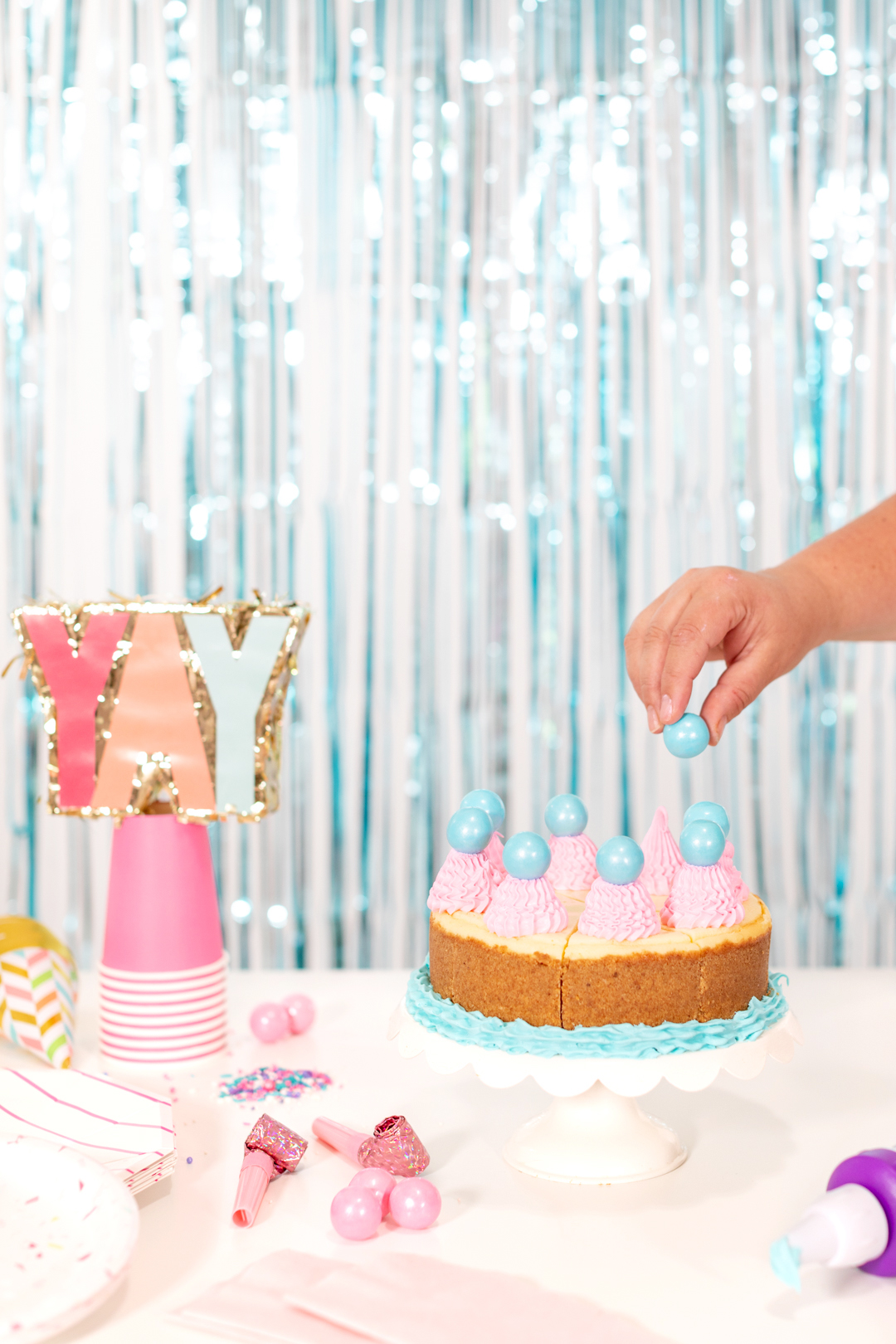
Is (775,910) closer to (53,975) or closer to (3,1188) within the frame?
(53,975)

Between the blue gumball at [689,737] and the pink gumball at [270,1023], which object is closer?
the blue gumball at [689,737]

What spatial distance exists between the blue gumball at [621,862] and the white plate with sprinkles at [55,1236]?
37 centimetres

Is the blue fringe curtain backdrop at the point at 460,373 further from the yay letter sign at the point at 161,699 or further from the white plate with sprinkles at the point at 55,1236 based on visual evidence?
the white plate with sprinkles at the point at 55,1236

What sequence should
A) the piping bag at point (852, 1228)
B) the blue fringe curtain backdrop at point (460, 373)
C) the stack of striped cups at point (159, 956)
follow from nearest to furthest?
the piping bag at point (852, 1228)
the stack of striped cups at point (159, 956)
the blue fringe curtain backdrop at point (460, 373)

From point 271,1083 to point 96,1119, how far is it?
0.18 metres

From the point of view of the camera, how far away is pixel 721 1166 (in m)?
0.88

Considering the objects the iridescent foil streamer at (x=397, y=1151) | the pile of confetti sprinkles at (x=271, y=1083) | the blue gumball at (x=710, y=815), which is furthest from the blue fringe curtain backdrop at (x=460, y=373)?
the iridescent foil streamer at (x=397, y=1151)

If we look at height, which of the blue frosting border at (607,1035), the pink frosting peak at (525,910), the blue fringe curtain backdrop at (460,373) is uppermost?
the blue fringe curtain backdrop at (460,373)

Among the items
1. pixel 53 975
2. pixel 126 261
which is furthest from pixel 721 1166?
pixel 126 261

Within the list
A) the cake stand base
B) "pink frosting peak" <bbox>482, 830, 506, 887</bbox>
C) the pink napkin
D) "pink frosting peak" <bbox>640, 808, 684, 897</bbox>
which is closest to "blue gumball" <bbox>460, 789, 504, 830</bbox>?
"pink frosting peak" <bbox>482, 830, 506, 887</bbox>

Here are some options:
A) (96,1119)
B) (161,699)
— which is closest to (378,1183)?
(96,1119)

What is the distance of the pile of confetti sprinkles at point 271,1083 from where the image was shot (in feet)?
3.35

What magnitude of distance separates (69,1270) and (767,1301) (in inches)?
15.1

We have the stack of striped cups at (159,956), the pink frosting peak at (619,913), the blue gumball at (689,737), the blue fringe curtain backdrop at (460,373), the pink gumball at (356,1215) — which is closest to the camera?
the pink gumball at (356,1215)
